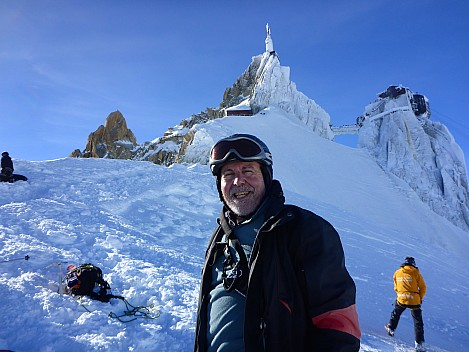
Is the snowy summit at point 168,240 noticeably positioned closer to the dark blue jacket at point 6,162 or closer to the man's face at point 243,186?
the dark blue jacket at point 6,162

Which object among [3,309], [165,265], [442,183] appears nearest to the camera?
[3,309]

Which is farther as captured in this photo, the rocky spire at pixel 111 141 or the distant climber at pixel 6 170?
the rocky spire at pixel 111 141

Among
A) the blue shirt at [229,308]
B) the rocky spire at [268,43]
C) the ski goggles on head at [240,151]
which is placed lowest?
the blue shirt at [229,308]

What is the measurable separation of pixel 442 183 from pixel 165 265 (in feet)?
168

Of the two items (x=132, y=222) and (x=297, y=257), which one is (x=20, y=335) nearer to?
(x=297, y=257)

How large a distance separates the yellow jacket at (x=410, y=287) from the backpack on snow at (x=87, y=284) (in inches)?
216

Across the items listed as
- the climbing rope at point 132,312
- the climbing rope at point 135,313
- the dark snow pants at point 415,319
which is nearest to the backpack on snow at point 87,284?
the climbing rope at point 132,312

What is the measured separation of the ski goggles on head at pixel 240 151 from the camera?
7.48ft

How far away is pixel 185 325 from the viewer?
4684mm

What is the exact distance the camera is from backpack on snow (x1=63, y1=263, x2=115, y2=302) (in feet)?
16.5

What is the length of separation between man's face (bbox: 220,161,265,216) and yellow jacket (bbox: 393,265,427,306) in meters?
5.47

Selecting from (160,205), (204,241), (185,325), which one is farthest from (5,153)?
(185,325)

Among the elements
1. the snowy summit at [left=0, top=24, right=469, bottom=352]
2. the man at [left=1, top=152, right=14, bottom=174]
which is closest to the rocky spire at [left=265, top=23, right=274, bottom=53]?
the snowy summit at [left=0, top=24, right=469, bottom=352]

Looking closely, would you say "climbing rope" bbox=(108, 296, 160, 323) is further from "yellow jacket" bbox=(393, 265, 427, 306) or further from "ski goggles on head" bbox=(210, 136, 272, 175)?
"yellow jacket" bbox=(393, 265, 427, 306)
